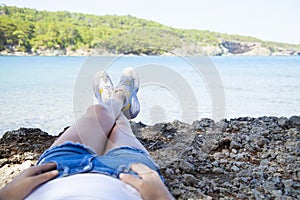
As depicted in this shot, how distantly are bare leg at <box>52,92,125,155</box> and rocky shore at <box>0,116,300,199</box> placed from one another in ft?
1.01

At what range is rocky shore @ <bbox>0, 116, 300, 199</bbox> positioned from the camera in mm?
1178

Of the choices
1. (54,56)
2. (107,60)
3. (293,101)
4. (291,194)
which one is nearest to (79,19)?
(54,56)

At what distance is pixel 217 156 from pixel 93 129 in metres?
0.70

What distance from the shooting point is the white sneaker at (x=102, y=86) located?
73.3 inches

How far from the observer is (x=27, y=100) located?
4070mm

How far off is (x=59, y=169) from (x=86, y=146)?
0.52 feet

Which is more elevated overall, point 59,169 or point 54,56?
point 59,169

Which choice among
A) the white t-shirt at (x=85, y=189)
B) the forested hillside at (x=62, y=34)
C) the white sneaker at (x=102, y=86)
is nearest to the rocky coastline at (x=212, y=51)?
the forested hillside at (x=62, y=34)

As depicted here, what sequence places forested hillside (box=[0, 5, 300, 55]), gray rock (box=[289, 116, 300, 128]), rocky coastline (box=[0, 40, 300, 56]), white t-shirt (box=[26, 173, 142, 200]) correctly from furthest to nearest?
1. forested hillside (box=[0, 5, 300, 55])
2. gray rock (box=[289, 116, 300, 128])
3. rocky coastline (box=[0, 40, 300, 56])
4. white t-shirt (box=[26, 173, 142, 200])

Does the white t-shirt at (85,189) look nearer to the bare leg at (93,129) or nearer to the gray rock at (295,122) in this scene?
the bare leg at (93,129)

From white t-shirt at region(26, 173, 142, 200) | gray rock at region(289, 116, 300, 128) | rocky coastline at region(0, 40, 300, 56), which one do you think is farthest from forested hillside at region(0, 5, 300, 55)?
white t-shirt at region(26, 173, 142, 200)

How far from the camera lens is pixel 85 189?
0.62 m

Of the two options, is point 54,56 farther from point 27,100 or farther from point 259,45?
point 27,100

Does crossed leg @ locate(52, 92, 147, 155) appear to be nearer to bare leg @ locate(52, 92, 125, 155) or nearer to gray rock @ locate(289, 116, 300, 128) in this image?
bare leg @ locate(52, 92, 125, 155)
